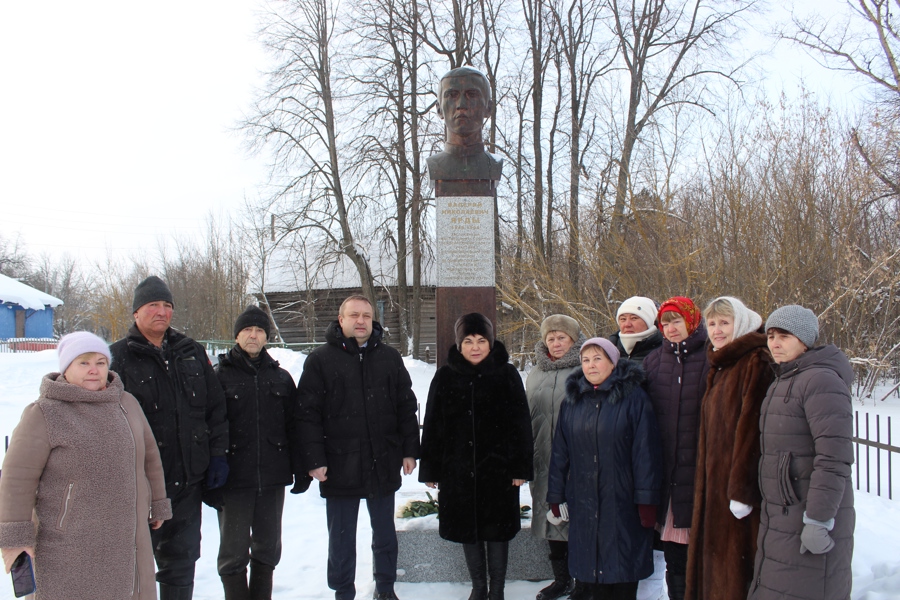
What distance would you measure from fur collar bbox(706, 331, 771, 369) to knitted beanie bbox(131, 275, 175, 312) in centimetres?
268

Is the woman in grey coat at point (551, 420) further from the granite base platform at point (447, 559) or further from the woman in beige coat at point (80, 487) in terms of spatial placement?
the woman in beige coat at point (80, 487)

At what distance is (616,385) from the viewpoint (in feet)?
9.72

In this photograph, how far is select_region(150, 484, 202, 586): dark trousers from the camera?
2.89 meters

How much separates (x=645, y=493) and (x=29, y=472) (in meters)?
2.64

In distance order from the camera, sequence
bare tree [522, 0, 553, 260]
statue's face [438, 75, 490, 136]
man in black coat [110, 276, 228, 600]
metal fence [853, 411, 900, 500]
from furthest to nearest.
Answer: bare tree [522, 0, 553, 260] < metal fence [853, 411, 900, 500] < statue's face [438, 75, 490, 136] < man in black coat [110, 276, 228, 600]

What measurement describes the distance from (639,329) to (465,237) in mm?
1937

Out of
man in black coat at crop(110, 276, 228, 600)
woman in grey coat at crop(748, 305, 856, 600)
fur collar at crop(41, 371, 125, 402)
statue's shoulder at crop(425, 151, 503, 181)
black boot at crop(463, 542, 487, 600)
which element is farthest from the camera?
statue's shoulder at crop(425, 151, 503, 181)

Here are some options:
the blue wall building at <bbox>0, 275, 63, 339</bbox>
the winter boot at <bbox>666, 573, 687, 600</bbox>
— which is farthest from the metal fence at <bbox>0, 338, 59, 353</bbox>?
the winter boot at <bbox>666, 573, 687, 600</bbox>

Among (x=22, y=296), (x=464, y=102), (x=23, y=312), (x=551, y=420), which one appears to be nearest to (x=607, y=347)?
(x=551, y=420)

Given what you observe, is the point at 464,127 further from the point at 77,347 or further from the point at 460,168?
the point at 77,347

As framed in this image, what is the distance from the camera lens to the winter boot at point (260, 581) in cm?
318

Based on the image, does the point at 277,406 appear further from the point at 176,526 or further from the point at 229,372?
the point at 176,526

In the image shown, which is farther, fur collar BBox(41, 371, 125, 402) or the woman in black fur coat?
the woman in black fur coat

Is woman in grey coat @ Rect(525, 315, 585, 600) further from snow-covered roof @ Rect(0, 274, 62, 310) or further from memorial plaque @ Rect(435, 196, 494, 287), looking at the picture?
snow-covered roof @ Rect(0, 274, 62, 310)
